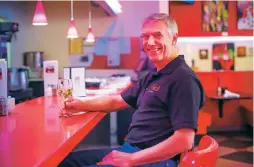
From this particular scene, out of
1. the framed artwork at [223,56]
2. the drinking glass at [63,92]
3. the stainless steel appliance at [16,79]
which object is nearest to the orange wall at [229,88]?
the framed artwork at [223,56]

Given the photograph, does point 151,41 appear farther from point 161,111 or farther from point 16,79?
point 16,79

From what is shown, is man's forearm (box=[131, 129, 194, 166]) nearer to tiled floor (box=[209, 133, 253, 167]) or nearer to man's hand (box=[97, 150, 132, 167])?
man's hand (box=[97, 150, 132, 167])

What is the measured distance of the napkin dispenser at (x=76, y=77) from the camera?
3.30 m

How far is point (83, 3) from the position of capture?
7.38 metres

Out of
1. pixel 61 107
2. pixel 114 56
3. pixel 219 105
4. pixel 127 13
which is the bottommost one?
pixel 219 105

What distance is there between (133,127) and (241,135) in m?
4.64

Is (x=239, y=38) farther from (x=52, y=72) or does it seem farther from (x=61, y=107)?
(x=61, y=107)

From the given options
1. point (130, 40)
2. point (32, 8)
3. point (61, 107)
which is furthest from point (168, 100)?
point (32, 8)

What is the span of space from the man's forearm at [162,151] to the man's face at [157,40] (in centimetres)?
48

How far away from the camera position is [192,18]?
6008 millimetres

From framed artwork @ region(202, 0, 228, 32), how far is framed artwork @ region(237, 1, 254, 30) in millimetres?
208

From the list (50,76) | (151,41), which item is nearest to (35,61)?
(50,76)

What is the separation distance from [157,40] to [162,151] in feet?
1.89

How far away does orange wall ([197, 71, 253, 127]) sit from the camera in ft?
21.0
